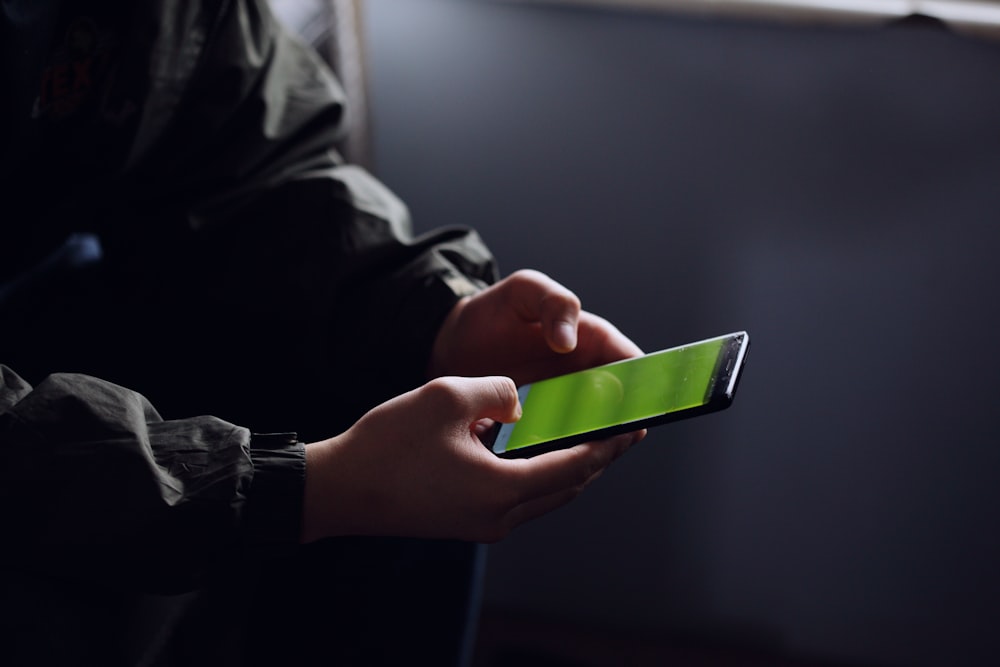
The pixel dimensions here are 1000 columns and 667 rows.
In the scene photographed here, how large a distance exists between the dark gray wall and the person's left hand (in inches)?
14.9

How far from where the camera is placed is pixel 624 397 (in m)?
0.56

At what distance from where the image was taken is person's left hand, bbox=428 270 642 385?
633 mm

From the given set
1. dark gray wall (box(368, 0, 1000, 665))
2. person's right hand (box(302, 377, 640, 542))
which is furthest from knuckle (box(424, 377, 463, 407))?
dark gray wall (box(368, 0, 1000, 665))

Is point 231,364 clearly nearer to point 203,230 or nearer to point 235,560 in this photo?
point 203,230

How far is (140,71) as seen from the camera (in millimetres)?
647

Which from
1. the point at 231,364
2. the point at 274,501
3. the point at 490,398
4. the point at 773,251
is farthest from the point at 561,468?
the point at 773,251

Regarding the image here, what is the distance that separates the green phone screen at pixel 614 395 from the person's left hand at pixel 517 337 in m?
0.04

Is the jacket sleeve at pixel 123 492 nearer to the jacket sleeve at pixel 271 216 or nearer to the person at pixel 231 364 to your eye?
the person at pixel 231 364

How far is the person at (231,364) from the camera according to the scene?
17.9 inches

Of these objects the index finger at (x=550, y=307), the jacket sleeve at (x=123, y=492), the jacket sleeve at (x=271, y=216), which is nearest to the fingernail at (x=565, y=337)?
the index finger at (x=550, y=307)

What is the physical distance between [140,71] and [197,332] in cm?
21

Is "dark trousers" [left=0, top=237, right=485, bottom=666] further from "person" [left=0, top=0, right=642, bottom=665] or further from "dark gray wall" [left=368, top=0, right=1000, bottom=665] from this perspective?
"dark gray wall" [left=368, top=0, right=1000, bottom=665]

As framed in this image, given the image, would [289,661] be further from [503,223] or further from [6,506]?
[503,223]

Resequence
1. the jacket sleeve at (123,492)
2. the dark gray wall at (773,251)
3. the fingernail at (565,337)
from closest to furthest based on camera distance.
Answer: the jacket sleeve at (123,492)
the fingernail at (565,337)
the dark gray wall at (773,251)
